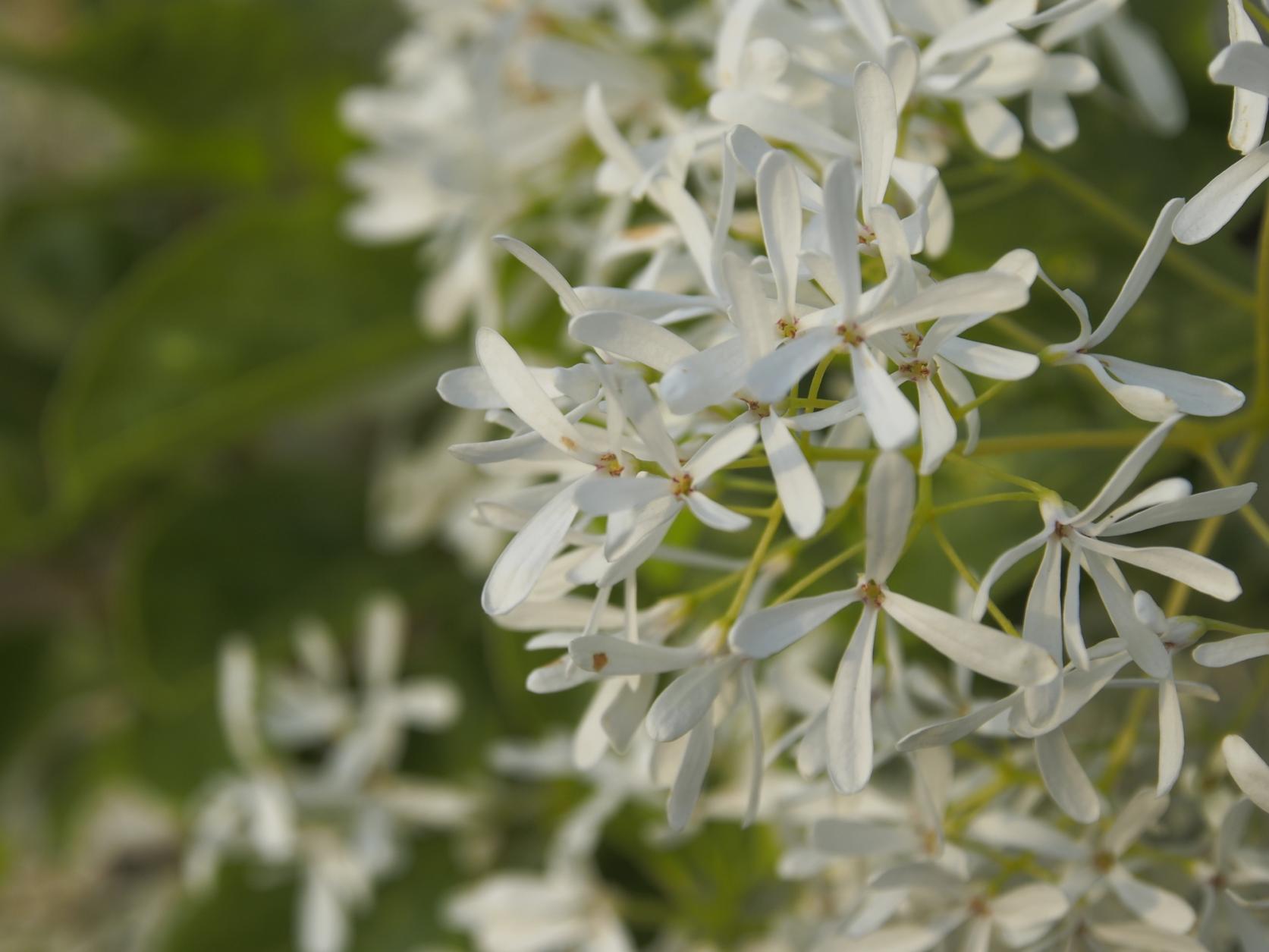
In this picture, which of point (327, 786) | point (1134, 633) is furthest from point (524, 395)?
point (327, 786)

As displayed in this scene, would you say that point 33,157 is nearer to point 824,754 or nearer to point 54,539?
point 54,539

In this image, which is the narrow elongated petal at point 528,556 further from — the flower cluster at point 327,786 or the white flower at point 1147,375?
the flower cluster at point 327,786

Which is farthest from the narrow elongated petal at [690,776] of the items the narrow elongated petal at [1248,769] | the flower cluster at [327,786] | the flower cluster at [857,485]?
the flower cluster at [327,786]

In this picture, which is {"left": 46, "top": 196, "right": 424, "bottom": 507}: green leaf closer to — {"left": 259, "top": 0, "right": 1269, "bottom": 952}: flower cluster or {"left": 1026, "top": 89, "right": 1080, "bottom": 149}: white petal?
{"left": 259, "top": 0, "right": 1269, "bottom": 952}: flower cluster

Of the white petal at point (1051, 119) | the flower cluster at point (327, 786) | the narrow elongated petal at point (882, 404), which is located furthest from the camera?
the flower cluster at point (327, 786)

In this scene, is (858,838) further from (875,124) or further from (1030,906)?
(875,124)

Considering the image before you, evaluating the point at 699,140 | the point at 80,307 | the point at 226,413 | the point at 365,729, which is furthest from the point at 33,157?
the point at 699,140
